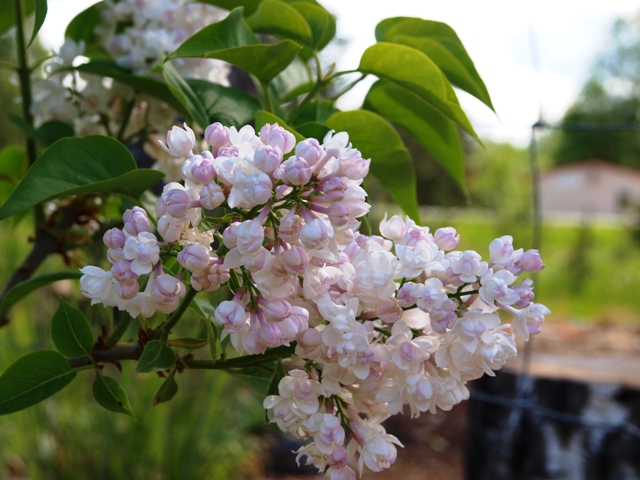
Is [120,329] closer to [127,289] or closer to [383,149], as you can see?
[127,289]

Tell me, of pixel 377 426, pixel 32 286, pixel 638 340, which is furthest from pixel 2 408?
pixel 638 340

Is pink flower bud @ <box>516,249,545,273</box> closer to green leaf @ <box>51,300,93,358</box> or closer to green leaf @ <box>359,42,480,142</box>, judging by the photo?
green leaf @ <box>359,42,480,142</box>

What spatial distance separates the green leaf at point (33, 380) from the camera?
0.38 metres

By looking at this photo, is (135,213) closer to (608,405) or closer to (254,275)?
(254,275)

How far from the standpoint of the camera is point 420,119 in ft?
1.66

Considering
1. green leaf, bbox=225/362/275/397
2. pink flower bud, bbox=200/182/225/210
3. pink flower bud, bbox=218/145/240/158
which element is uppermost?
pink flower bud, bbox=218/145/240/158

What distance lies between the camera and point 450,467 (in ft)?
9.23

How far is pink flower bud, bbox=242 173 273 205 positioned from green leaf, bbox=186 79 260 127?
0.54 ft

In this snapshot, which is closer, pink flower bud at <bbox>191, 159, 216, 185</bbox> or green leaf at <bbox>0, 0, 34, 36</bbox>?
pink flower bud at <bbox>191, 159, 216, 185</bbox>

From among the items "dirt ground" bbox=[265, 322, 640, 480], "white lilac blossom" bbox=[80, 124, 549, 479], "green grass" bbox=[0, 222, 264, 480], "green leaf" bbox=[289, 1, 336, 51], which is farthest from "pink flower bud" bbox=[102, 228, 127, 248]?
"dirt ground" bbox=[265, 322, 640, 480]

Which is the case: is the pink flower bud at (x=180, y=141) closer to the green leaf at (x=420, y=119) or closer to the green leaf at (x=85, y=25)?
the green leaf at (x=420, y=119)

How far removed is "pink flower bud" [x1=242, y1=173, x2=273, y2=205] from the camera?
0.28 meters

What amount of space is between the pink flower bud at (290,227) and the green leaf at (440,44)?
0.64 ft

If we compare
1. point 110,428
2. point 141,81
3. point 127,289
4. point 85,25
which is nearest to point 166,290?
point 127,289
